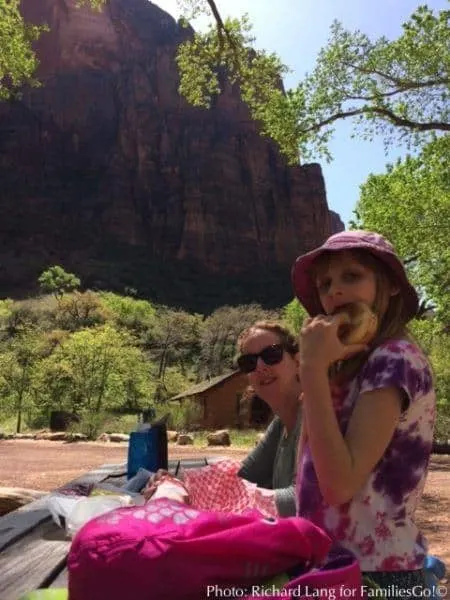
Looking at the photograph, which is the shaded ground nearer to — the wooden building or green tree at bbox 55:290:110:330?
the wooden building

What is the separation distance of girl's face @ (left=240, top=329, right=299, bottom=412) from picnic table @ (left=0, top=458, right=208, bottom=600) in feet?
3.07

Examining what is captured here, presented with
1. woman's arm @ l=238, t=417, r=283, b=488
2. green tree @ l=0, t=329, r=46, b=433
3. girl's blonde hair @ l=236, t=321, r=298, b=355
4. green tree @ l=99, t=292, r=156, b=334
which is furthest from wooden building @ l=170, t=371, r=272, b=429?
girl's blonde hair @ l=236, t=321, r=298, b=355

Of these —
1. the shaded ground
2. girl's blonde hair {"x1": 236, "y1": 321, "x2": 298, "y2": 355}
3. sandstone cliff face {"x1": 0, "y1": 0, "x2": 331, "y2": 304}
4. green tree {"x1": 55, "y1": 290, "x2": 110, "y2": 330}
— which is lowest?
the shaded ground

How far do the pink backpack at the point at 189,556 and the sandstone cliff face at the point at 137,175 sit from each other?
90.7 meters

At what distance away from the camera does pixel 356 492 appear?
1265mm

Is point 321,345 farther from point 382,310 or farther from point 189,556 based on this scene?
point 189,556

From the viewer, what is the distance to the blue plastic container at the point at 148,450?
10.8 ft

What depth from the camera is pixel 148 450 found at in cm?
331

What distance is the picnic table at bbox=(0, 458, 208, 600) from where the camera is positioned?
169 cm

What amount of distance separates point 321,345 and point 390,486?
0.30m

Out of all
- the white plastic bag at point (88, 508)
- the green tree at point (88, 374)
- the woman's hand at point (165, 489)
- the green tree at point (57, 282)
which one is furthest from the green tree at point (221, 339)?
the white plastic bag at point (88, 508)

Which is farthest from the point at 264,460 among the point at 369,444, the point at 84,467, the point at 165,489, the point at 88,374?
the point at 88,374

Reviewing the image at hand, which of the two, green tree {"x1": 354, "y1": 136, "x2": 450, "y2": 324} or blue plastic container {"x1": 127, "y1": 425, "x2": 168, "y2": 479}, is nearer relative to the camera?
blue plastic container {"x1": 127, "y1": 425, "x2": 168, "y2": 479}

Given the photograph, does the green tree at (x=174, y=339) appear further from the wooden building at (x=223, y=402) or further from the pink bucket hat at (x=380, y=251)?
the pink bucket hat at (x=380, y=251)
